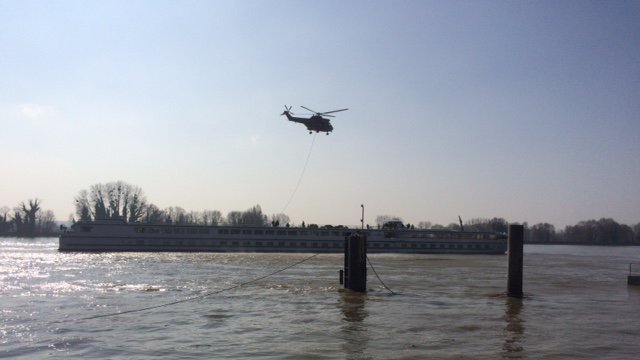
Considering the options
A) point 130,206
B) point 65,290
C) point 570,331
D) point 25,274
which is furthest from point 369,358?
point 130,206

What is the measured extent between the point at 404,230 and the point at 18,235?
134390 millimetres

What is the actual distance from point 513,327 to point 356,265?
37.1 feet

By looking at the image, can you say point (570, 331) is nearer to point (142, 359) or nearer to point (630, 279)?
point (142, 359)

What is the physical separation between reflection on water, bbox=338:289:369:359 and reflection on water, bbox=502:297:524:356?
152 inches

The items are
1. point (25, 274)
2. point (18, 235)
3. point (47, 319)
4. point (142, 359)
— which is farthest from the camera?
point (18, 235)

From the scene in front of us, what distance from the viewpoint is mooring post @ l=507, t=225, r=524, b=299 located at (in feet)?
92.9

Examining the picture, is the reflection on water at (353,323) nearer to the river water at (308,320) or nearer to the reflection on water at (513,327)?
the river water at (308,320)

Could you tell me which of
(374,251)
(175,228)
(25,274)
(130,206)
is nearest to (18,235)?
(130,206)

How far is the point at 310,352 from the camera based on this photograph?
15594 mm

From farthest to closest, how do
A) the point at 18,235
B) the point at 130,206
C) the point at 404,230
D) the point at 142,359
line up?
the point at 18,235
the point at 130,206
the point at 404,230
the point at 142,359

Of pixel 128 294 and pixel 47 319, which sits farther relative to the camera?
pixel 128 294

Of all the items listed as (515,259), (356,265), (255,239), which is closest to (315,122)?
(356,265)

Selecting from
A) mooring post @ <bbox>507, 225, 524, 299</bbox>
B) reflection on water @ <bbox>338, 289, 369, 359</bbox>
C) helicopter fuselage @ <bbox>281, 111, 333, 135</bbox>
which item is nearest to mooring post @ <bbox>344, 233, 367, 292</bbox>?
reflection on water @ <bbox>338, 289, 369, 359</bbox>

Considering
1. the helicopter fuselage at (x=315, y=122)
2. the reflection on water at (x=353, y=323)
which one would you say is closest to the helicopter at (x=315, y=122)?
the helicopter fuselage at (x=315, y=122)
